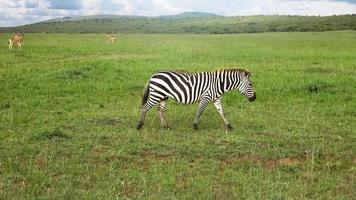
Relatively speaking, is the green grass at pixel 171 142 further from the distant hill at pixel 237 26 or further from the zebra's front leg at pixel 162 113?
the distant hill at pixel 237 26

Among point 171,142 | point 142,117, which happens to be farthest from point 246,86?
point 171,142

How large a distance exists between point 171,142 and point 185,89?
7.08 feet

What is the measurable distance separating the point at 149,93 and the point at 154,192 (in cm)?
532

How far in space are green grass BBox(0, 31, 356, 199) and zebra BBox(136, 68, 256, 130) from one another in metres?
0.51

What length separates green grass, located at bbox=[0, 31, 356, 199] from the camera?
748 centimetres

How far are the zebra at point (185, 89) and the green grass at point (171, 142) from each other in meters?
0.51

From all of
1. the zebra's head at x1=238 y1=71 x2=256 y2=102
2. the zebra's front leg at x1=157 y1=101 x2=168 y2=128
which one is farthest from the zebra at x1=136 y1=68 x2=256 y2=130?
the zebra's head at x1=238 y1=71 x2=256 y2=102

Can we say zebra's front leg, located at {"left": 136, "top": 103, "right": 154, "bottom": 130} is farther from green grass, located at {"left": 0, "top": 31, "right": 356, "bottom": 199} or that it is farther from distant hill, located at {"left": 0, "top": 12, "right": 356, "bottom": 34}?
distant hill, located at {"left": 0, "top": 12, "right": 356, "bottom": 34}

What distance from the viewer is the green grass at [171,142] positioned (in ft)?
24.5

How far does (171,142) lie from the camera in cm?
1042

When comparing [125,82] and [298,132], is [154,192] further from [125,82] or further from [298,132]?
[125,82]

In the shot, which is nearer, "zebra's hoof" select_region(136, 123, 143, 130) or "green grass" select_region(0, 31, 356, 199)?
"green grass" select_region(0, 31, 356, 199)

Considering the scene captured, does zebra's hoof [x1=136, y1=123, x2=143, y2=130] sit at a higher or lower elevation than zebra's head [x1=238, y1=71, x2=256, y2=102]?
lower

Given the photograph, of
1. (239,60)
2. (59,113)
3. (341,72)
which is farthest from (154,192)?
(239,60)
